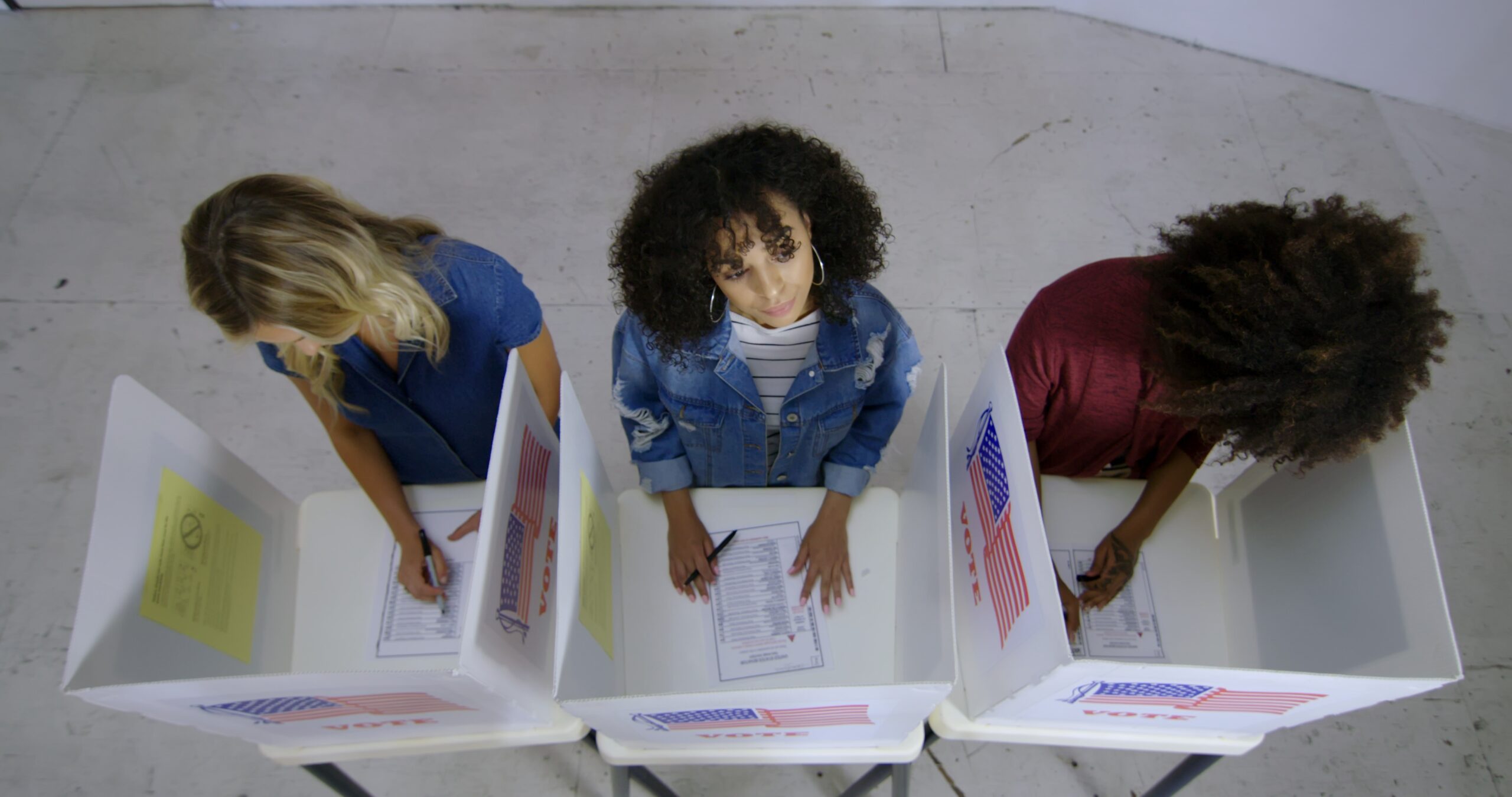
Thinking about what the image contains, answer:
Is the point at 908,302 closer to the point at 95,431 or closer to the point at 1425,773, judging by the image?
the point at 1425,773

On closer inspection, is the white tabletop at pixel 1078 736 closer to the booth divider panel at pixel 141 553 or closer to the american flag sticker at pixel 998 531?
the american flag sticker at pixel 998 531

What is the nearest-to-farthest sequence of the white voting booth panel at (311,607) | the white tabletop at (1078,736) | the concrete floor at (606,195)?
the white voting booth panel at (311,607) < the white tabletop at (1078,736) < the concrete floor at (606,195)

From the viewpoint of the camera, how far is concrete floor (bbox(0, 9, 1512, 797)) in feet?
5.88

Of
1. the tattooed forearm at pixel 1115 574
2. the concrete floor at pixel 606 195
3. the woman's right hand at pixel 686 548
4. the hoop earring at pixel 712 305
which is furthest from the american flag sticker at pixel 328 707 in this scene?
the tattooed forearm at pixel 1115 574

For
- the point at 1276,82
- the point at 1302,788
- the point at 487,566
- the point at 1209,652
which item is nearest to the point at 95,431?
the point at 487,566

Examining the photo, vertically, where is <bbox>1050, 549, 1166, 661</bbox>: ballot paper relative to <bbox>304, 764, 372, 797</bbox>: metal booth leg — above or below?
above

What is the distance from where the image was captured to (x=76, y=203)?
2549 mm

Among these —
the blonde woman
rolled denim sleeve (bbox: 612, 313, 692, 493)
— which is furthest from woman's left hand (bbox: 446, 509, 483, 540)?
rolled denim sleeve (bbox: 612, 313, 692, 493)

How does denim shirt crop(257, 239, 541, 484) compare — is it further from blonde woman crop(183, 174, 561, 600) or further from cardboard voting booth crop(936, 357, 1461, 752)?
cardboard voting booth crop(936, 357, 1461, 752)

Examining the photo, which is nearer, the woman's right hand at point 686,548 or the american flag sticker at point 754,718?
the american flag sticker at point 754,718

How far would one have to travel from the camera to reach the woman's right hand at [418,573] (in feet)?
4.25

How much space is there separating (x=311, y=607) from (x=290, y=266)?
1.90ft

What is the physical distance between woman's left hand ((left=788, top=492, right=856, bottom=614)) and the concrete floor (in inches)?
27.0

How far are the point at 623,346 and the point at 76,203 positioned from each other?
7.75 feet
